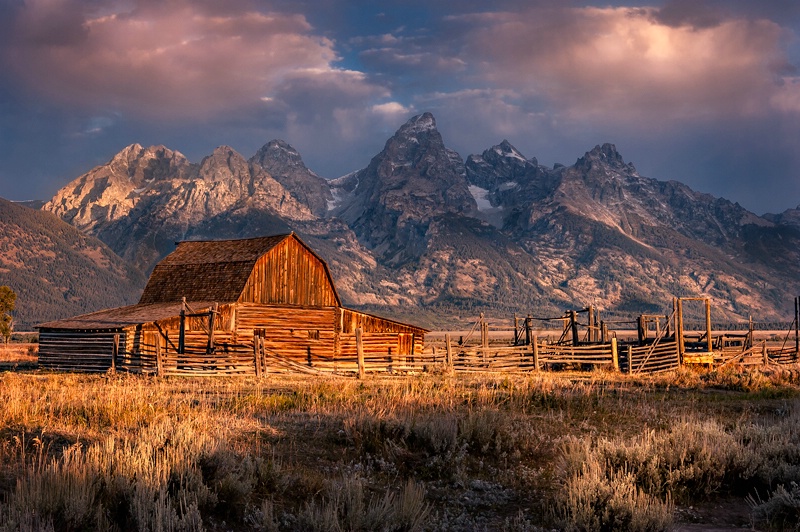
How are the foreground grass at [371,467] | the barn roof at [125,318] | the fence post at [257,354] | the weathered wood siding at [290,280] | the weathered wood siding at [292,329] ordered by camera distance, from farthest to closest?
the weathered wood siding at [290,280]
the weathered wood siding at [292,329]
the barn roof at [125,318]
the fence post at [257,354]
the foreground grass at [371,467]

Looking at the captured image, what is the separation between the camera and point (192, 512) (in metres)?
7.18

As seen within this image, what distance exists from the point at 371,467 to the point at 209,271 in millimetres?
31642

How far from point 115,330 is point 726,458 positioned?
2839cm

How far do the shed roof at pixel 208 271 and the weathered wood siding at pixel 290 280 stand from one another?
1.58 ft

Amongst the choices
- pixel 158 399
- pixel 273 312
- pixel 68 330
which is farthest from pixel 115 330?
pixel 158 399

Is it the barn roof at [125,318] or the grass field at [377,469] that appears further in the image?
the barn roof at [125,318]

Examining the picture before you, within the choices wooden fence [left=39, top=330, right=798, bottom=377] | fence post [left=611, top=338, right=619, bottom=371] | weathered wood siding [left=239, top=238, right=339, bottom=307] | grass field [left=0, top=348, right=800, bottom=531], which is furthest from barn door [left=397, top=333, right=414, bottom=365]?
grass field [left=0, top=348, right=800, bottom=531]

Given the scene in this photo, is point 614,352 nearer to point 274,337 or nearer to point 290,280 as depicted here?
point 274,337

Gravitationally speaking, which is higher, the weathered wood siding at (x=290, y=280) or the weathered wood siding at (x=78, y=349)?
the weathered wood siding at (x=290, y=280)

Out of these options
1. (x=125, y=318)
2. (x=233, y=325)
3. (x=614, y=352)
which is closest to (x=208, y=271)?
(x=233, y=325)

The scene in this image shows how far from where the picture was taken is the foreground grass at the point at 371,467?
7574 mm

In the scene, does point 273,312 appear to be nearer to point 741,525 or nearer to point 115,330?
point 115,330

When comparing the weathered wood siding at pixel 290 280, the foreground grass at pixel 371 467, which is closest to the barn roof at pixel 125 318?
the weathered wood siding at pixel 290 280

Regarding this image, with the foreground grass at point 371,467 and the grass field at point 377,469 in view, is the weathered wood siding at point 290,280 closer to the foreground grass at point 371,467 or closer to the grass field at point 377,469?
the foreground grass at point 371,467
